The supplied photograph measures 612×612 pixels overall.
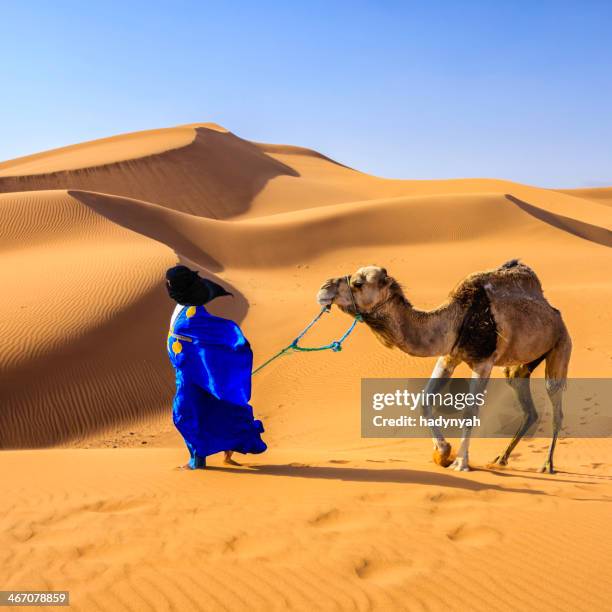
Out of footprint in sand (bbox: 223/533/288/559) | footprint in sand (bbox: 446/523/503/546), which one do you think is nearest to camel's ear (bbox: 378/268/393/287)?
footprint in sand (bbox: 446/523/503/546)

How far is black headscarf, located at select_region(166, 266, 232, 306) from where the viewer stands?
5.82m

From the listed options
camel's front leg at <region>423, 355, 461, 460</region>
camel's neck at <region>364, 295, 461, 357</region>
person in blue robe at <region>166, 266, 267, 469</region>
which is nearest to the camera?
person in blue robe at <region>166, 266, 267, 469</region>

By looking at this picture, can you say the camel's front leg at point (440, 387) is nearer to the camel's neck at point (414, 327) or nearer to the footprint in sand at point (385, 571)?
the camel's neck at point (414, 327)

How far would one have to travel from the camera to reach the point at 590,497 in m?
5.96

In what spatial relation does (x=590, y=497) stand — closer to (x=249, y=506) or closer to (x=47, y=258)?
(x=249, y=506)

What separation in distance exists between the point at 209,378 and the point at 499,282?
3264 millimetres

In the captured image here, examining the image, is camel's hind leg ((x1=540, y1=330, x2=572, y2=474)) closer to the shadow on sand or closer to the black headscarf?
the shadow on sand

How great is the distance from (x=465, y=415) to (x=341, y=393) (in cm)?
682

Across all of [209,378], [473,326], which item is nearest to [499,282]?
[473,326]

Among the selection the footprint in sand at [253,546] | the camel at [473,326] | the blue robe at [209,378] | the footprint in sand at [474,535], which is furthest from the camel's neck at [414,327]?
the footprint in sand at [253,546]

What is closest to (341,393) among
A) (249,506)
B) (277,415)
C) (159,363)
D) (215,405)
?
(277,415)

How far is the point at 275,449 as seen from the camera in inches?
374

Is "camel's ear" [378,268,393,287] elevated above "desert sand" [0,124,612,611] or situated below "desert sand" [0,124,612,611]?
above

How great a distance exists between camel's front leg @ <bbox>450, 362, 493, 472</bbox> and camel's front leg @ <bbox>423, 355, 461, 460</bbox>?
0.13 m
